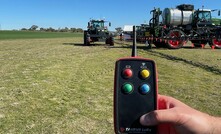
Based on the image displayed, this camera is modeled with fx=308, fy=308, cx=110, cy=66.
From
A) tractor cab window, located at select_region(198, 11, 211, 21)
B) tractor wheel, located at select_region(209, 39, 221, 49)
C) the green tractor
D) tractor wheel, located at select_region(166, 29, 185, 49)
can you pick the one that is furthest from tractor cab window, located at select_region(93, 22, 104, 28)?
tractor wheel, located at select_region(209, 39, 221, 49)

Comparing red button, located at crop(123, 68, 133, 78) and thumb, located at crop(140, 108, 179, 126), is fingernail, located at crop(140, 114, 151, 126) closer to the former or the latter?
thumb, located at crop(140, 108, 179, 126)

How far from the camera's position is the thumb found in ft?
4.45

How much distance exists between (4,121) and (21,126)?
39 cm

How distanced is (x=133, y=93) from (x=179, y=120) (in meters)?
0.27

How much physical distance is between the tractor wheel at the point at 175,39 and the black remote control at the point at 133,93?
63.1 feet

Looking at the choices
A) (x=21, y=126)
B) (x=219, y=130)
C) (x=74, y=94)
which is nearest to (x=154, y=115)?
(x=219, y=130)

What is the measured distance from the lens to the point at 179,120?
1405 mm

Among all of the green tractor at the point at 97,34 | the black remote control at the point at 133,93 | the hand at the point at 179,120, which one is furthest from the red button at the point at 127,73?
the green tractor at the point at 97,34

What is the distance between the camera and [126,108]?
1.51 meters

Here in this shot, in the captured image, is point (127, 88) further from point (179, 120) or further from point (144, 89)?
point (179, 120)

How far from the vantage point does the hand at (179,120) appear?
137 cm

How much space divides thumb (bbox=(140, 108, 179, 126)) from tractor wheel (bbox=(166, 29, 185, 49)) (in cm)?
1942

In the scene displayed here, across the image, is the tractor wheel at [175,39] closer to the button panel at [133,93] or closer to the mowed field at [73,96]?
the mowed field at [73,96]

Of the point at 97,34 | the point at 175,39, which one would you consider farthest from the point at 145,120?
the point at 97,34
